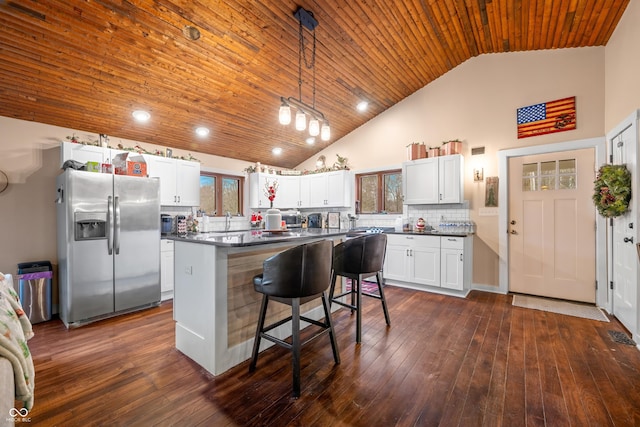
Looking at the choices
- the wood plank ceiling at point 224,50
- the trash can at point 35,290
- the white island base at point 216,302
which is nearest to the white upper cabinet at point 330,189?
the wood plank ceiling at point 224,50

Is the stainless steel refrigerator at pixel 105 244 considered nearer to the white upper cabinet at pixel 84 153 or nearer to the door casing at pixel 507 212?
the white upper cabinet at pixel 84 153

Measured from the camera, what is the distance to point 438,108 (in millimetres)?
4887

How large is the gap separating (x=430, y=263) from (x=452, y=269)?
33 centimetres

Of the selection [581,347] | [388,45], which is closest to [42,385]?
[581,347]

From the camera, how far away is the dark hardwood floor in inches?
66.3

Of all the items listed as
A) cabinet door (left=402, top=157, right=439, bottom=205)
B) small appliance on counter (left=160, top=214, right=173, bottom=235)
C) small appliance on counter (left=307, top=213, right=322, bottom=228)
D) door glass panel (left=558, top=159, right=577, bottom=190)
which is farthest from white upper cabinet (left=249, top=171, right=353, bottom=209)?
door glass panel (left=558, top=159, right=577, bottom=190)

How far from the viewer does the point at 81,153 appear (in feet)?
11.8

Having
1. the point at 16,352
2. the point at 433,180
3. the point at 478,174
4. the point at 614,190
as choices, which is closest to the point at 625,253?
the point at 614,190

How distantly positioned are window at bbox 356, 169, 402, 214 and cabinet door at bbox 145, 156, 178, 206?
348 centimetres

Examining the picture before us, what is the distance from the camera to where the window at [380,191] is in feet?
17.7

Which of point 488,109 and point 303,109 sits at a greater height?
point 488,109

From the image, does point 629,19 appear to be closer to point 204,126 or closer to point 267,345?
point 267,345

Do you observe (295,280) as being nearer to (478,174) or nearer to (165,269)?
(165,269)

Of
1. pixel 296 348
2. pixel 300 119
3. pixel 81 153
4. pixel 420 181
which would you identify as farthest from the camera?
pixel 420 181
